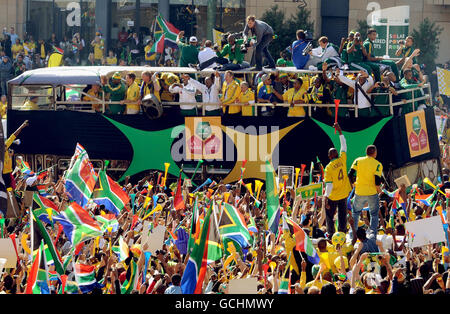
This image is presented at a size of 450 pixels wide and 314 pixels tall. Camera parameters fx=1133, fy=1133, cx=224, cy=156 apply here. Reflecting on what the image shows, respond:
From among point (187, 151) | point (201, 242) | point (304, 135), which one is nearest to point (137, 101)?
point (187, 151)

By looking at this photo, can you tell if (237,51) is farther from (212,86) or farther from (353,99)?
(353,99)

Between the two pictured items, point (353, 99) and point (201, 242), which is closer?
point (201, 242)

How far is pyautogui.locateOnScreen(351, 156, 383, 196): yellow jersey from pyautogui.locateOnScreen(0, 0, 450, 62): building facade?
24.9 meters

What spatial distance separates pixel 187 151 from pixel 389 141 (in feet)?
12.1

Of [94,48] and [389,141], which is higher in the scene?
[94,48]

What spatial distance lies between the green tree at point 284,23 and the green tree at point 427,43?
3662mm

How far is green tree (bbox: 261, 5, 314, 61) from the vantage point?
37.1 meters

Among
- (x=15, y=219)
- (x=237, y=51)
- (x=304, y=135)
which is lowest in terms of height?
(x=15, y=219)

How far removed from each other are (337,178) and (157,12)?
2559cm

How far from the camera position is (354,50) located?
2061cm

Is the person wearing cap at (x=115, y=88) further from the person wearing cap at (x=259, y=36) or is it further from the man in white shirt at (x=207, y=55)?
the person wearing cap at (x=259, y=36)

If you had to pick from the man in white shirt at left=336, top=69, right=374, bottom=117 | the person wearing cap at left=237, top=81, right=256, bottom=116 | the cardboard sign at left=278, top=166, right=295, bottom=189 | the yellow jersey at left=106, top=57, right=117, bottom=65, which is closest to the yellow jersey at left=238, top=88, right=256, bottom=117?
Result: the person wearing cap at left=237, top=81, right=256, bottom=116
